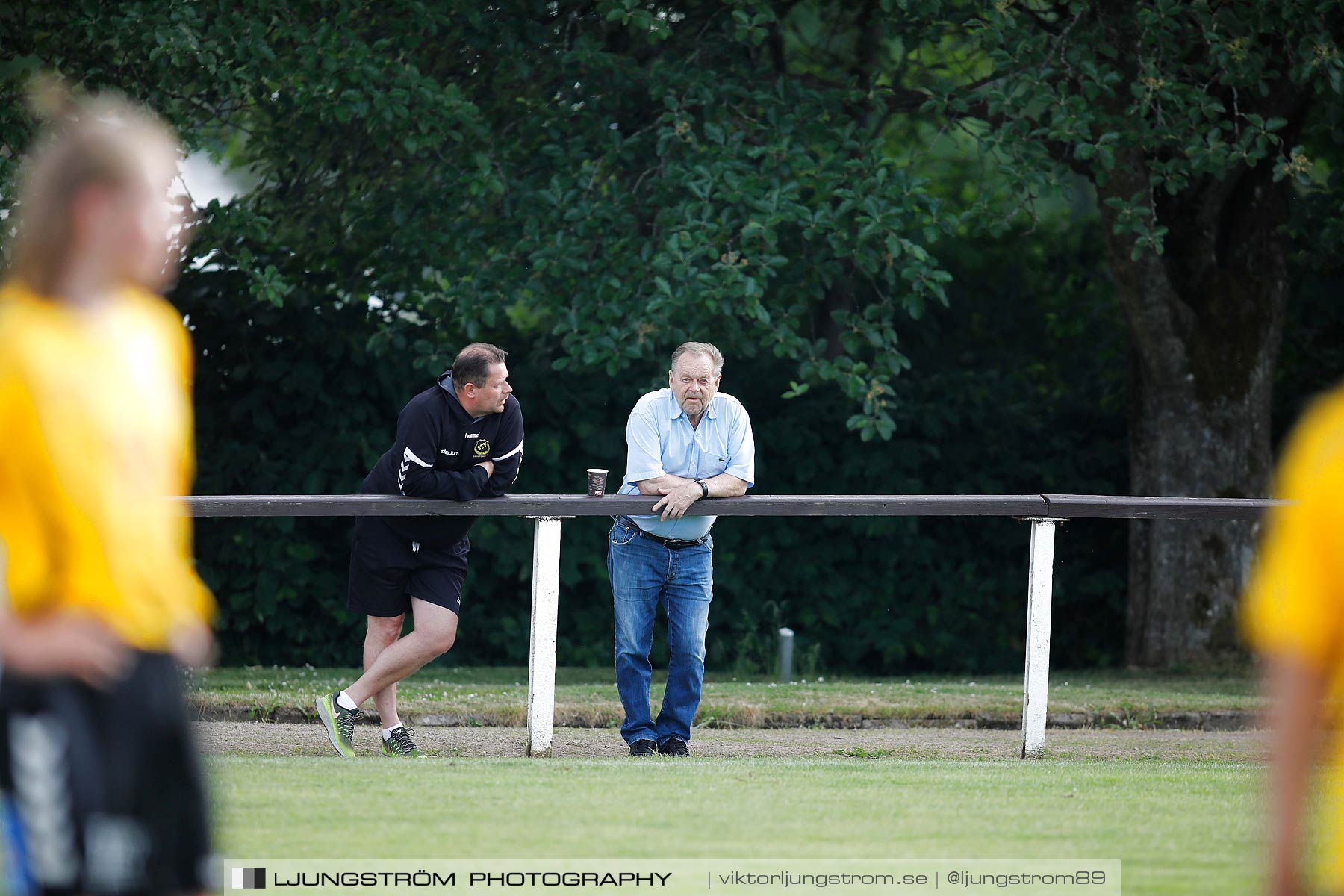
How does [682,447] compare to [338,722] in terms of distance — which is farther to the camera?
[682,447]

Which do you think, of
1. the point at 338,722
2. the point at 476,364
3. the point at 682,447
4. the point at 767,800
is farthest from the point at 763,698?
the point at 767,800

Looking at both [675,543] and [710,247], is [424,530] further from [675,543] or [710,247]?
[710,247]

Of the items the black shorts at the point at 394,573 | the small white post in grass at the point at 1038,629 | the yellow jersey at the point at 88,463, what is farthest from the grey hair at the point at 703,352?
the yellow jersey at the point at 88,463

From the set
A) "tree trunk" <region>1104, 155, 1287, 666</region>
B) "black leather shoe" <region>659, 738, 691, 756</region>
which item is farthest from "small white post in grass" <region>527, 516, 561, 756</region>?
"tree trunk" <region>1104, 155, 1287, 666</region>

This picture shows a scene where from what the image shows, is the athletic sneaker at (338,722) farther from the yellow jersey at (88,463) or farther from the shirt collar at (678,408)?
the yellow jersey at (88,463)

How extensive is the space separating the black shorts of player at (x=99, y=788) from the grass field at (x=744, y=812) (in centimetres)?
205

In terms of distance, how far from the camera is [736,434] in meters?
7.36

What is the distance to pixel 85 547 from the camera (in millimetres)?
2395

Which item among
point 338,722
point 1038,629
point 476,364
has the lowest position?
point 338,722

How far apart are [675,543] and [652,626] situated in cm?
44

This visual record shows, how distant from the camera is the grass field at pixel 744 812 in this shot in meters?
4.61

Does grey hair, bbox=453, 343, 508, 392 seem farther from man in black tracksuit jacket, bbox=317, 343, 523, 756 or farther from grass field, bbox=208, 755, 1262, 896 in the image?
grass field, bbox=208, 755, 1262, 896

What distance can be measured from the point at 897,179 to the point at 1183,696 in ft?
13.4

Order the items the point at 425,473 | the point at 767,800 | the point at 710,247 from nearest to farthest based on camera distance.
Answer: the point at 767,800 < the point at 425,473 < the point at 710,247
